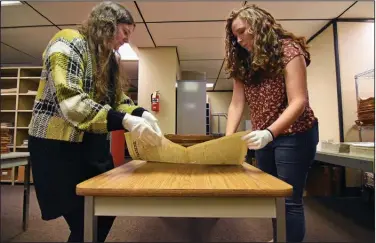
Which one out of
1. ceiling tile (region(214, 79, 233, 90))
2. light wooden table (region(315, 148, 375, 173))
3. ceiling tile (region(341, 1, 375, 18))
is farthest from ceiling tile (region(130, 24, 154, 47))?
light wooden table (region(315, 148, 375, 173))

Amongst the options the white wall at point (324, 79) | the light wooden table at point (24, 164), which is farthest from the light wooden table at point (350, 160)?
the light wooden table at point (24, 164)

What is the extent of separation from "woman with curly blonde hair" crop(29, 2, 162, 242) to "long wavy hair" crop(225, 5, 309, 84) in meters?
0.33

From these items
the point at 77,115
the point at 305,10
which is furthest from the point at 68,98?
the point at 305,10

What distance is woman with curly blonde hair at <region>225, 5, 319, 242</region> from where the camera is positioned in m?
0.63

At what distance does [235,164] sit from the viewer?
649 mm

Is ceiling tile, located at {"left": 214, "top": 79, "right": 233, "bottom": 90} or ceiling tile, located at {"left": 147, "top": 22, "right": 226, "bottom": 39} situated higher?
ceiling tile, located at {"left": 147, "top": 22, "right": 226, "bottom": 39}

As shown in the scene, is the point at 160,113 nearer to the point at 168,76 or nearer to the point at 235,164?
the point at 168,76

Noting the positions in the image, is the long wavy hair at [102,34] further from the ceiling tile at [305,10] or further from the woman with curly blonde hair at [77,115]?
the ceiling tile at [305,10]

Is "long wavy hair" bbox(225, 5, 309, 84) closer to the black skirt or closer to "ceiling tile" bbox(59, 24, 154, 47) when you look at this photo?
the black skirt

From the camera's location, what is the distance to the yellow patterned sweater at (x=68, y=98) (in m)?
0.47

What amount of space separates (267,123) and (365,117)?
2.31 feet

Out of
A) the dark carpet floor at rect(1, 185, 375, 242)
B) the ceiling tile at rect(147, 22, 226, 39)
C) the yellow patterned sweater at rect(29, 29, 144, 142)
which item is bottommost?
the dark carpet floor at rect(1, 185, 375, 242)

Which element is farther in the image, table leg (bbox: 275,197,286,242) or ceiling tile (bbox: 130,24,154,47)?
ceiling tile (bbox: 130,24,154,47)

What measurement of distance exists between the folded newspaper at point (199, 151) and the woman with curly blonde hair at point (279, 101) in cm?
4
